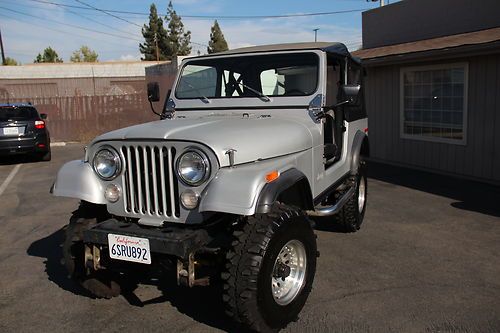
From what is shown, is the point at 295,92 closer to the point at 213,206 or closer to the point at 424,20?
the point at 213,206

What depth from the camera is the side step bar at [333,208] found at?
163 inches

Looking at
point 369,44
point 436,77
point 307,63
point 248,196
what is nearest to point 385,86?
point 436,77

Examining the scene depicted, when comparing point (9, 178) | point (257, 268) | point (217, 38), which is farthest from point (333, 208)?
point (217, 38)

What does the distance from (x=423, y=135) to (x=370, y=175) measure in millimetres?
1516

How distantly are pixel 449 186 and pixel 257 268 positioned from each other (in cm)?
628

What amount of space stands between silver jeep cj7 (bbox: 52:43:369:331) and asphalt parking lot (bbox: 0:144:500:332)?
13.8 inches

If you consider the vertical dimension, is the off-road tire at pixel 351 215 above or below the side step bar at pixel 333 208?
below

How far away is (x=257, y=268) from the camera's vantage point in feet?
9.37

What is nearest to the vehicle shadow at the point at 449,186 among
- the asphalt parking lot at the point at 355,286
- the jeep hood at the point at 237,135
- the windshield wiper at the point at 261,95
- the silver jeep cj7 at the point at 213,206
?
the asphalt parking lot at the point at 355,286

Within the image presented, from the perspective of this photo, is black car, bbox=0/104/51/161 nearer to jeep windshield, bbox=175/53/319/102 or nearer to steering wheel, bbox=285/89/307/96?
jeep windshield, bbox=175/53/319/102

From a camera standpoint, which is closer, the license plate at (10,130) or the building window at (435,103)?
the building window at (435,103)

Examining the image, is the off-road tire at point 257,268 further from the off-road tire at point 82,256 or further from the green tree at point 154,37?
the green tree at point 154,37

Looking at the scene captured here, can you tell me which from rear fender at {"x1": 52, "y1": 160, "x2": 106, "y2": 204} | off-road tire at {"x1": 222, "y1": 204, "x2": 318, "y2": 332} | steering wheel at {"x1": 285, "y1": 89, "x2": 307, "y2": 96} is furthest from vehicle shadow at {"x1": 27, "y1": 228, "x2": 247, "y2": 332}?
steering wheel at {"x1": 285, "y1": 89, "x2": 307, "y2": 96}

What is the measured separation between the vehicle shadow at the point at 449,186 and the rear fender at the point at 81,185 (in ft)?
17.1
